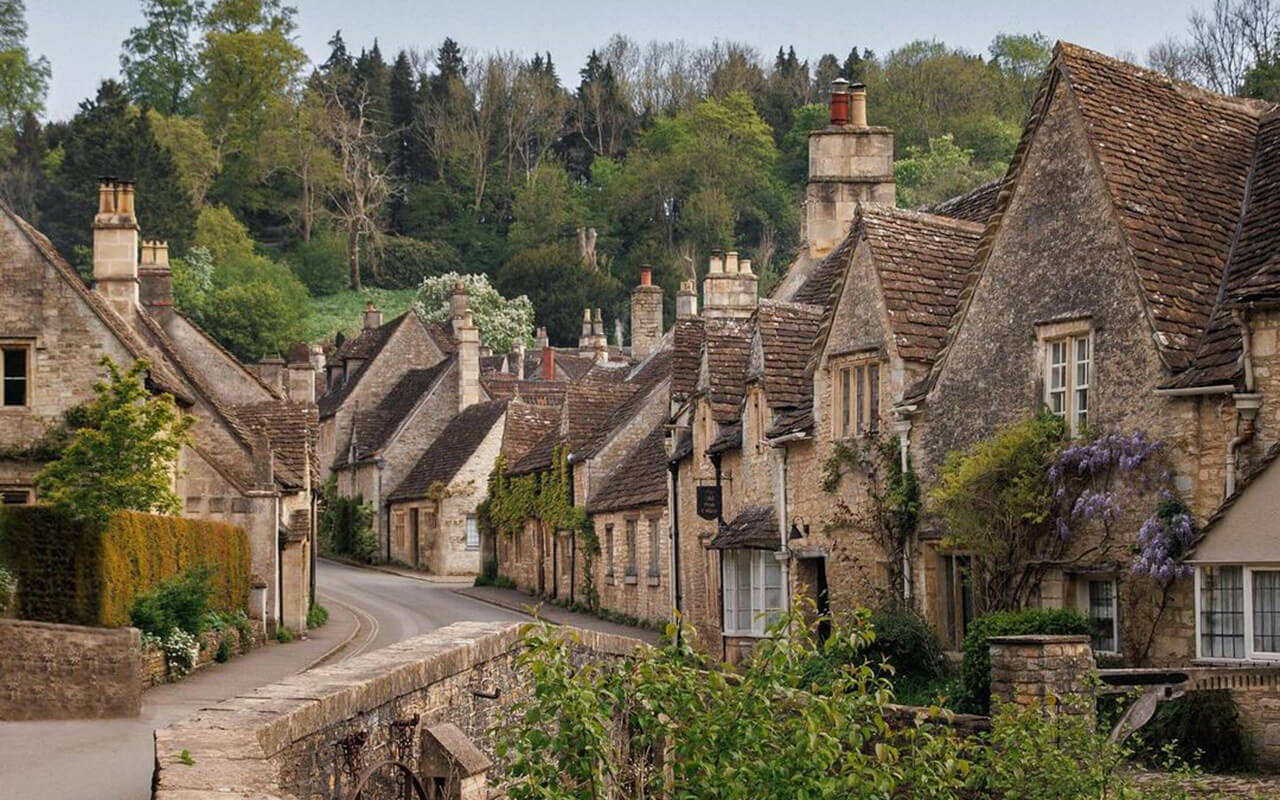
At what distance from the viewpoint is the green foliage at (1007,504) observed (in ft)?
76.1

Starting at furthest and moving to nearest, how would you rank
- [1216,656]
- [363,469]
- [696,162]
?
[696,162] → [363,469] → [1216,656]

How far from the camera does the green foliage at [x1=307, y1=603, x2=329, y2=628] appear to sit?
4303 centimetres

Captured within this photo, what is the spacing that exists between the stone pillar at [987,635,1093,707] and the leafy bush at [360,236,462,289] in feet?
381

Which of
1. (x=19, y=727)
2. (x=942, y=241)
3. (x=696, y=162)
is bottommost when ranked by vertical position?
(x=19, y=727)

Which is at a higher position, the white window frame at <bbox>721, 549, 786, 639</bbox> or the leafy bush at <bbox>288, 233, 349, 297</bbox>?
the leafy bush at <bbox>288, 233, 349, 297</bbox>

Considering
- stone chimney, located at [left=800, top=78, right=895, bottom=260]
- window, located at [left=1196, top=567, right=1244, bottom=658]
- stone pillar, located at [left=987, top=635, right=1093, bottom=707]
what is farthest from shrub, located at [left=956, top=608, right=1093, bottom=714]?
stone chimney, located at [left=800, top=78, right=895, bottom=260]

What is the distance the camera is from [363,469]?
240ft

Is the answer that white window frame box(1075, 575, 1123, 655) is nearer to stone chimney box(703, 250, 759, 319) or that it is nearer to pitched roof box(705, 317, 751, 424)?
pitched roof box(705, 317, 751, 424)

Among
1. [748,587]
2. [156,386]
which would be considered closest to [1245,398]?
[748,587]

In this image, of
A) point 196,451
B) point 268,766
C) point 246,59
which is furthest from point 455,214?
point 268,766

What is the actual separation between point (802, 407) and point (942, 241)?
356 centimetres

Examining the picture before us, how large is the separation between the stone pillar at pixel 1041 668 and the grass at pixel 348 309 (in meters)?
99.3

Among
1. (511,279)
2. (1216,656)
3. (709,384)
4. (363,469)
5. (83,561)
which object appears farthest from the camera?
(511,279)

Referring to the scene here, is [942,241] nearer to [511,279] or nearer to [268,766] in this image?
[268,766]
